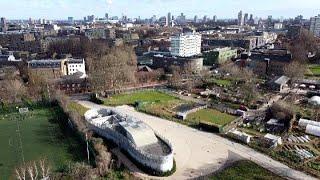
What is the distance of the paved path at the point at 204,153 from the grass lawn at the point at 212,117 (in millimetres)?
3126

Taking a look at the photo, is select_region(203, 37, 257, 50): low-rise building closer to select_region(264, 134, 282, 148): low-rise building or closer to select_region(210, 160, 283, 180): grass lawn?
select_region(264, 134, 282, 148): low-rise building

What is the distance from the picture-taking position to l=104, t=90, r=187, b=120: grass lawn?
37.4m

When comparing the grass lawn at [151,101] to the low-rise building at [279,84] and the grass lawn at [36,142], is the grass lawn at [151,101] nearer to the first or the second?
the grass lawn at [36,142]

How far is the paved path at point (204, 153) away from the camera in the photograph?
2341 cm

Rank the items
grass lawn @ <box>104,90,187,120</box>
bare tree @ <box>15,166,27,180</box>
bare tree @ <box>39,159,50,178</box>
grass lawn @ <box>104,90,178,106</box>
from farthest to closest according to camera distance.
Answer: grass lawn @ <box>104,90,178,106</box> < grass lawn @ <box>104,90,187,120</box> < bare tree @ <box>39,159,50,178</box> < bare tree @ <box>15,166,27,180</box>

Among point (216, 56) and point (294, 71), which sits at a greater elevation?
point (216, 56)

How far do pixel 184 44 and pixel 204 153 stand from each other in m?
51.6

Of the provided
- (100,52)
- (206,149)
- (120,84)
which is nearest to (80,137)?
(206,149)

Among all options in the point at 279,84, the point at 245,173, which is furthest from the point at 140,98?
the point at 245,173

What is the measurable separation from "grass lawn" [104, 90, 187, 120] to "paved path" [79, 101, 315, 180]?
4.26m

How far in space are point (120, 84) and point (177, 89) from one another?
9271 mm

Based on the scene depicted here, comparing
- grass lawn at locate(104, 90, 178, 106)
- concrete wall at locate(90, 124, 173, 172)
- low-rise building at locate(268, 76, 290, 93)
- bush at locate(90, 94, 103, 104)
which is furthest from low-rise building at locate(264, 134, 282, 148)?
bush at locate(90, 94, 103, 104)

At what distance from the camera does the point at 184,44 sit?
247 feet

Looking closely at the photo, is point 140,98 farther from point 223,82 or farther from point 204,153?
point 204,153
